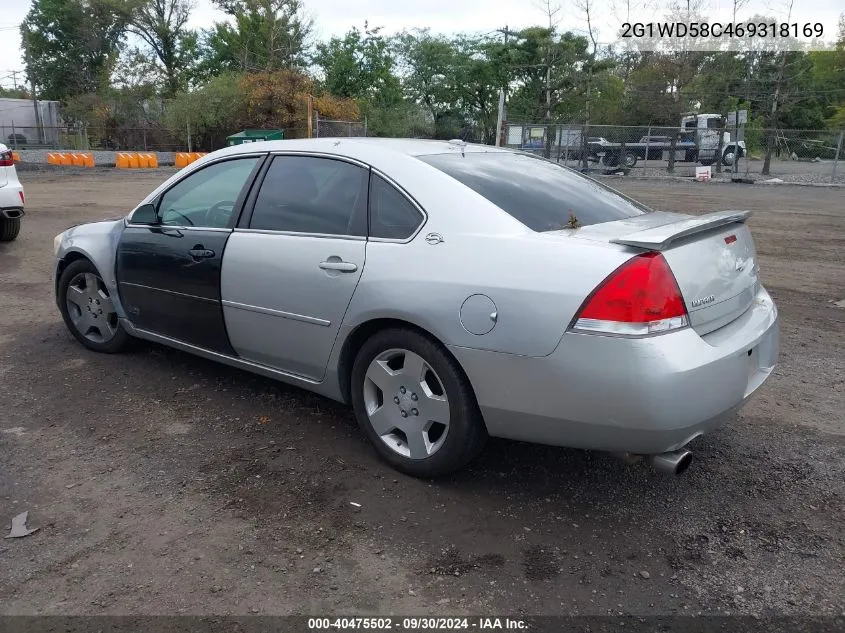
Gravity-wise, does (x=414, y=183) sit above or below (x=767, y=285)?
above

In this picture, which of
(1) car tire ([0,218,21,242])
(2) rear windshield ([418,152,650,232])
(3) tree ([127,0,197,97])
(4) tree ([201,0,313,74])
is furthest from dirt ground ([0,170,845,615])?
(3) tree ([127,0,197,97])

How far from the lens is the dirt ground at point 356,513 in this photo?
8.71ft

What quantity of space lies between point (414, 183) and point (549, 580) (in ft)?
6.20

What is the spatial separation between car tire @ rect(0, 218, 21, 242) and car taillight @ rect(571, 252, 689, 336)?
31.1 feet

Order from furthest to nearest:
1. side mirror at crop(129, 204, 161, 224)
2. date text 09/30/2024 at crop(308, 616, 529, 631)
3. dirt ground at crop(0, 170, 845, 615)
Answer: side mirror at crop(129, 204, 161, 224), dirt ground at crop(0, 170, 845, 615), date text 09/30/2024 at crop(308, 616, 529, 631)

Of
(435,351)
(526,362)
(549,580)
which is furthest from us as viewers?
(435,351)

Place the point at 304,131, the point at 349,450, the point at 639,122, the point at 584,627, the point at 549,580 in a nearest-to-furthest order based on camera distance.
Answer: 1. the point at 584,627
2. the point at 549,580
3. the point at 349,450
4. the point at 304,131
5. the point at 639,122

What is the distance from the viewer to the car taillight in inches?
109

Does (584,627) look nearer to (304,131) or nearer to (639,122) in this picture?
(304,131)

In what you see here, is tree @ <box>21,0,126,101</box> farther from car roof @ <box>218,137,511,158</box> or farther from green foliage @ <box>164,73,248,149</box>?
car roof @ <box>218,137,511,158</box>

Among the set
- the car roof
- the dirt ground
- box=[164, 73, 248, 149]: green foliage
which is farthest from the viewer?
box=[164, 73, 248, 149]: green foliage

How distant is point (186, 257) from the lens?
14.1ft

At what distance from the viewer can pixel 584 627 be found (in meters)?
2.48

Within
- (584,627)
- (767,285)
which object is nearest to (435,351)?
(584,627)
